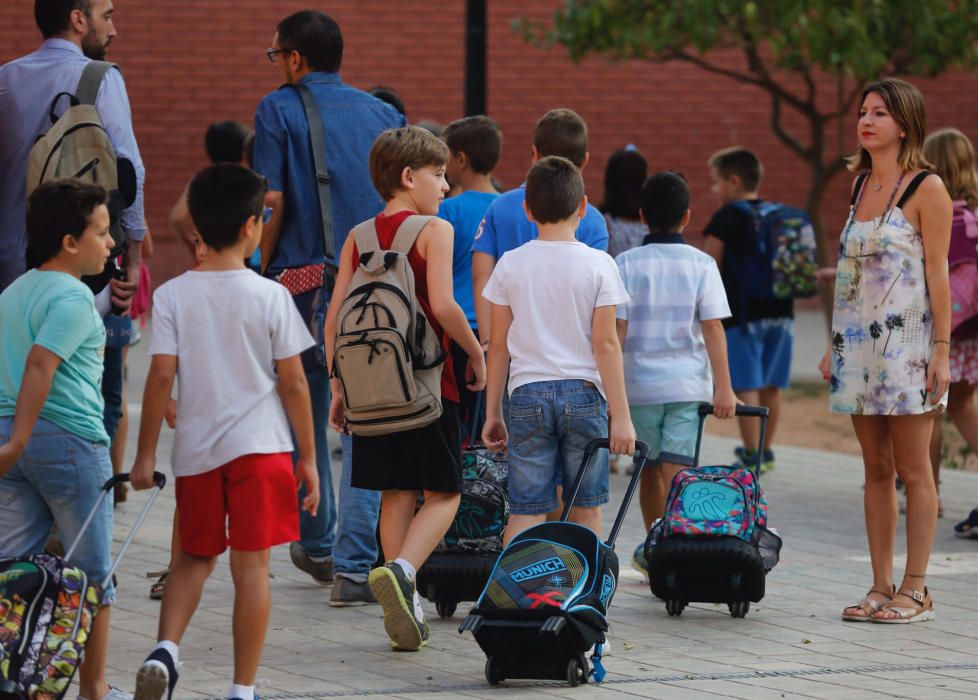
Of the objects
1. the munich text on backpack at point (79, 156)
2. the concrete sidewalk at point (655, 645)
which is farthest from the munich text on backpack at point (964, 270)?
the munich text on backpack at point (79, 156)

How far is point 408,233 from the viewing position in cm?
557

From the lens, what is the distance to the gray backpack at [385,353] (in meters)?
5.36

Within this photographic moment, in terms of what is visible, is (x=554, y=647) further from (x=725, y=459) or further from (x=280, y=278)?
(x=725, y=459)

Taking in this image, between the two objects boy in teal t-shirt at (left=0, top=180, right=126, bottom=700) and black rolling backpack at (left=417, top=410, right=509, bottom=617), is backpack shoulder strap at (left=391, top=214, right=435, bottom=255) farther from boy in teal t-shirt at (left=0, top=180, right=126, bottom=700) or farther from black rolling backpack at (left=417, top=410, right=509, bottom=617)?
boy in teal t-shirt at (left=0, top=180, right=126, bottom=700)

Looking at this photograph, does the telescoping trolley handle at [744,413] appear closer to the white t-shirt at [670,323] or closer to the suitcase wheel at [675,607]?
the white t-shirt at [670,323]

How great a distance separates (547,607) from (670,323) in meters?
1.82

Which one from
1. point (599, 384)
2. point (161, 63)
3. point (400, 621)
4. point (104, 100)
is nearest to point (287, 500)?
point (400, 621)

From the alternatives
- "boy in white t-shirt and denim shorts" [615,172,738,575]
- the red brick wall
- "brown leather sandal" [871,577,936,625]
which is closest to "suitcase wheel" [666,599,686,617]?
"boy in white t-shirt and denim shorts" [615,172,738,575]

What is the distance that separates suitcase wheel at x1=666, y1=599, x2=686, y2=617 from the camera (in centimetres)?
619

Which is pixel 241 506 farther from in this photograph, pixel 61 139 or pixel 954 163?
pixel 954 163

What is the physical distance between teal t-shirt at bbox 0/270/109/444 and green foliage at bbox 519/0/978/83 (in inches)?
388

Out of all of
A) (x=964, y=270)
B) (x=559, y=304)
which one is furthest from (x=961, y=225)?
(x=559, y=304)

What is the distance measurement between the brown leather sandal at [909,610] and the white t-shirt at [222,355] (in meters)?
2.66

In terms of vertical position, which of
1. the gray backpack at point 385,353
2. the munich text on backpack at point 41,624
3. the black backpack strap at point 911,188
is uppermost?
the black backpack strap at point 911,188
